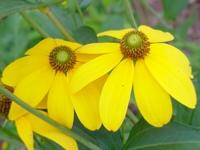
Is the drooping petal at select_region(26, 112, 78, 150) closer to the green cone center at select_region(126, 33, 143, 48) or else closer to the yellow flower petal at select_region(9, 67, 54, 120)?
the yellow flower petal at select_region(9, 67, 54, 120)

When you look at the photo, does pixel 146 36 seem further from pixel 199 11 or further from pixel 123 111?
pixel 199 11

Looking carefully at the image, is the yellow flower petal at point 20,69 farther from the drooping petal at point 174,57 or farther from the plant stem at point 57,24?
the drooping petal at point 174,57

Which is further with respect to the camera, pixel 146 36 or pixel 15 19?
pixel 15 19

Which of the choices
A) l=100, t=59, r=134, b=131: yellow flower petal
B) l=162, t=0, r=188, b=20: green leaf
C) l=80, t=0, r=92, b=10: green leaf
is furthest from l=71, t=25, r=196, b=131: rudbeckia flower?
l=162, t=0, r=188, b=20: green leaf

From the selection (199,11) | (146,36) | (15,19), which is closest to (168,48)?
(146,36)

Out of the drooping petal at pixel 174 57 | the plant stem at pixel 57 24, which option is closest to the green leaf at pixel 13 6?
the plant stem at pixel 57 24

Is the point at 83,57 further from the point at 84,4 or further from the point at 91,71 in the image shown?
the point at 84,4
